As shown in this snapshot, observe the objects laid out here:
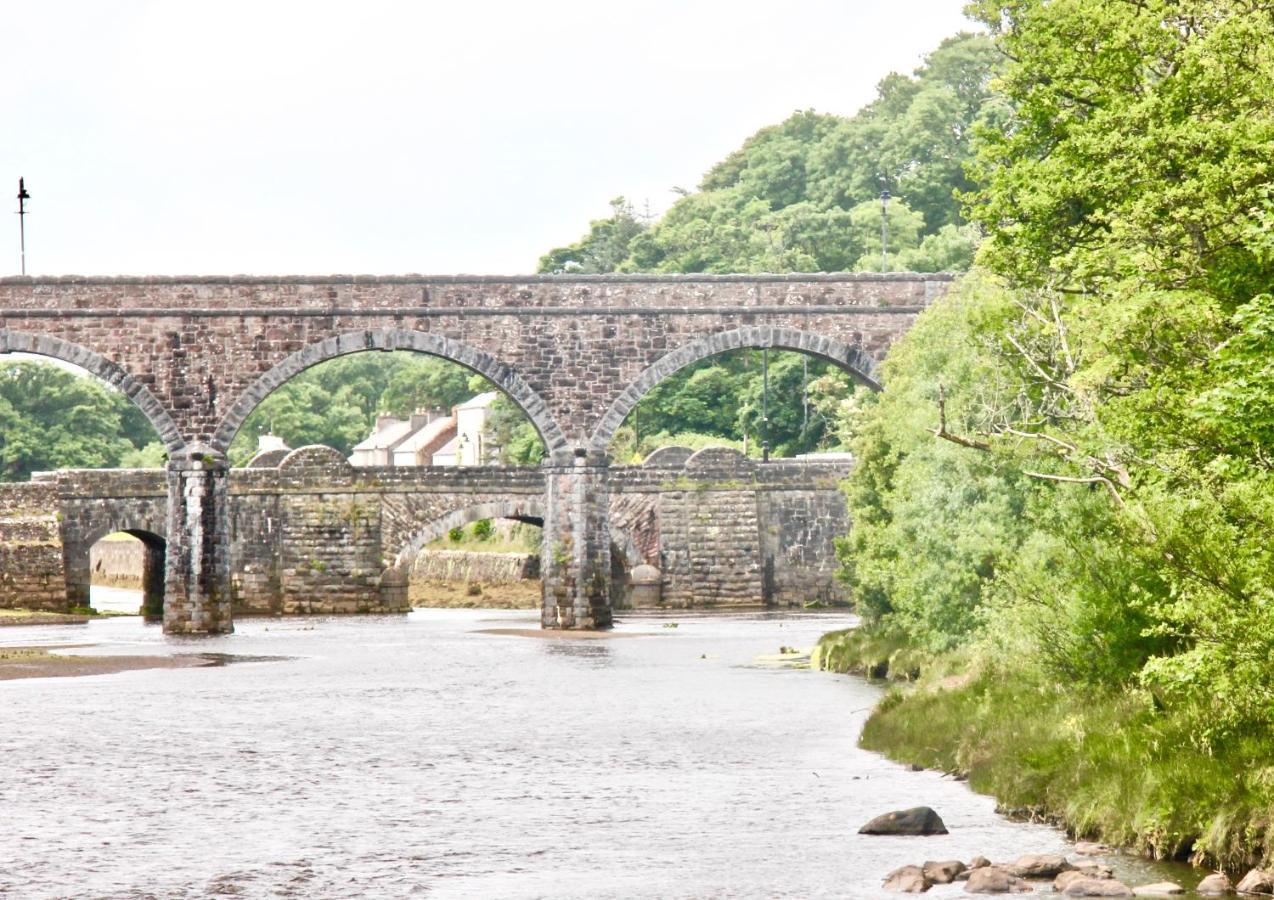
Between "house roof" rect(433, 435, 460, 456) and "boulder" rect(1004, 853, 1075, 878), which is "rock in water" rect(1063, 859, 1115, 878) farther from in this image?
"house roof" rect(433, 435, 460, 456)

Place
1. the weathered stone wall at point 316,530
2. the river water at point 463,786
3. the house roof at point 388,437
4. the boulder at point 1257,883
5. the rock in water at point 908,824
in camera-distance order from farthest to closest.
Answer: the house roof at point 388,437 < the weathered stone wall at point 316,530 < the rock in water at point 908,824 < the river water at point 463,786 < the boulder at point 1257,883

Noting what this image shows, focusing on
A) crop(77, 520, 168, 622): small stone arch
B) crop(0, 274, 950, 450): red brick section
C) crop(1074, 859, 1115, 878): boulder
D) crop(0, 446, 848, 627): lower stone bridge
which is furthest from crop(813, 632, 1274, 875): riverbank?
crop(77, 520, 168, 622): small stone arch

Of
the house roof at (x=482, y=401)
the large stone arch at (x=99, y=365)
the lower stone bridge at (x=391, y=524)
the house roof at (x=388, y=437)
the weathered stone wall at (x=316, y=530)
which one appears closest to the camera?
the large stone arch at (x=99, y=365)

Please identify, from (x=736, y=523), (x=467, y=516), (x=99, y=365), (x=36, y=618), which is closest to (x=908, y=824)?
(x=99, y=365)

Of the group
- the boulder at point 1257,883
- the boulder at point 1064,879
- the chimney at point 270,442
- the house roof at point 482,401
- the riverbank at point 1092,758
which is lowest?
the boulder at point 1064,879

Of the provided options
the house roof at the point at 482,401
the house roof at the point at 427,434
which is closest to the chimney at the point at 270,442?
the house roof at the point at 427,434

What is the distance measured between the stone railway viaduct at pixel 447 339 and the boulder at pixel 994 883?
35.4m

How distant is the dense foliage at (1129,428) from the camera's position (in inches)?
718

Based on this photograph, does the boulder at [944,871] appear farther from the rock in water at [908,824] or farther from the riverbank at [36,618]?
the riverbank at [36,618]

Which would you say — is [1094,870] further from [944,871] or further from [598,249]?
[598,249]

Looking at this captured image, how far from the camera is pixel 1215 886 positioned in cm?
1703

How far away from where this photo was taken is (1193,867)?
18109mm

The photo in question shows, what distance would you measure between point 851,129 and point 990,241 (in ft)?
277

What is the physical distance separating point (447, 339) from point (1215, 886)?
38.2 metres
